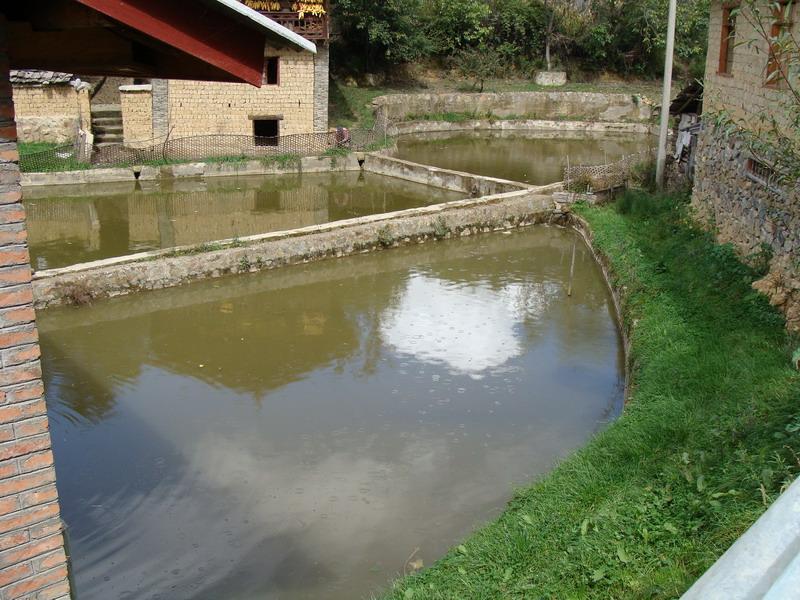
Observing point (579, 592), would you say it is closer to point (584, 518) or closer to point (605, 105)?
point (584, 518)

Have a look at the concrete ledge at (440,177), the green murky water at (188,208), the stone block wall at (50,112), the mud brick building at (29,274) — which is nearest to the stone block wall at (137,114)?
the stone block wall at (50,112)

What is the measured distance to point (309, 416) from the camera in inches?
370

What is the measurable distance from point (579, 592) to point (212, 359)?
7043mm

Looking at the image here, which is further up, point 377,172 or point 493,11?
point 493,11

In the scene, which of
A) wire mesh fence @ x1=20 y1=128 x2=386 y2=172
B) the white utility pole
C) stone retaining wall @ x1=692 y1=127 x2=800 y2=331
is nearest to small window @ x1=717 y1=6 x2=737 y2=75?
stone retaining wall @ x1=692 y1=127 x2=800 y2=331

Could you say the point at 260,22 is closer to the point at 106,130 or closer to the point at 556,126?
the point at 106,130

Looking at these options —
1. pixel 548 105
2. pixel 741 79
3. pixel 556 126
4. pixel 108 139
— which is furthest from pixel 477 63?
pixel 741 79

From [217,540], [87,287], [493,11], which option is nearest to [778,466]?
[217,540]

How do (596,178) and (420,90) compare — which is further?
(420,90)

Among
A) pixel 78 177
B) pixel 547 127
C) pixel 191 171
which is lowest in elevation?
pixel 78 177

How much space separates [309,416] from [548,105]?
98.4ft

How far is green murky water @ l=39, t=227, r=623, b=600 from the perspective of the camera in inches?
272

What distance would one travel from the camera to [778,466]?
549 centimetres

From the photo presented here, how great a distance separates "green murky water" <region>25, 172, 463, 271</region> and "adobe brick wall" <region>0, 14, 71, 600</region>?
39.1 ft
